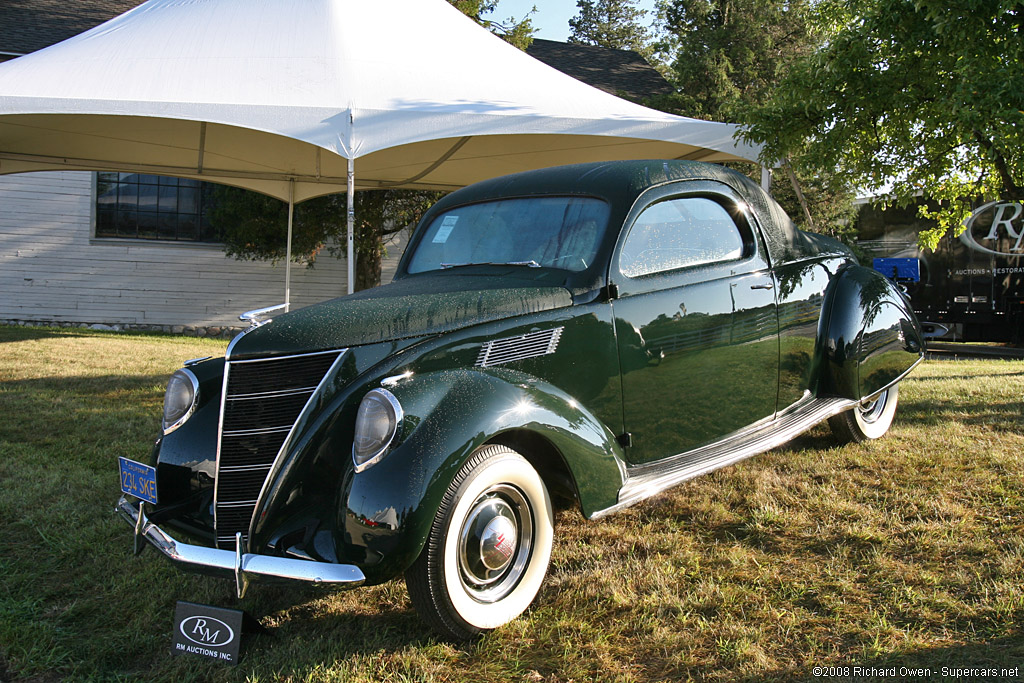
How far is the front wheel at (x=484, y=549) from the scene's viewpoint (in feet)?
7.75

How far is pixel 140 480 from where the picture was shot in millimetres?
2693

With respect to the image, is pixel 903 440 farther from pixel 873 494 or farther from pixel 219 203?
pixel 219 203

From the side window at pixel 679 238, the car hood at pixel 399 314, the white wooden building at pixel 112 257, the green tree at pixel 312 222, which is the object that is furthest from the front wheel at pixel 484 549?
the white wooden building at pixel 112 257

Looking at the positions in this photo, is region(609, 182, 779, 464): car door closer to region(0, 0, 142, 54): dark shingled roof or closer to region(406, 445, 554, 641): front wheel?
region(406, 445, 554, 641): front wheel

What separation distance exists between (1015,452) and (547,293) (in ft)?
11.1

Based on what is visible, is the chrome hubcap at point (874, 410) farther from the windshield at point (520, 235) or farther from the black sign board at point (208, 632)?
the black sign board at point (208, 632)

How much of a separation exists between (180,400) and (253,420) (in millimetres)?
633

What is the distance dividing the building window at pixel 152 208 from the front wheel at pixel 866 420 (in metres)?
13.0

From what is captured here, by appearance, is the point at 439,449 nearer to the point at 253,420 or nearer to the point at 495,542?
the point at 495,542

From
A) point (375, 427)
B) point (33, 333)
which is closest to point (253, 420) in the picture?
point (375, 427)

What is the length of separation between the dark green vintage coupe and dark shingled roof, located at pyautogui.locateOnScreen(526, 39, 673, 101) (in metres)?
15.5

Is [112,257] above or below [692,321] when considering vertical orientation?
below

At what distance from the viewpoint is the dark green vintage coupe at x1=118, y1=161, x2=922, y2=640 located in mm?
2352

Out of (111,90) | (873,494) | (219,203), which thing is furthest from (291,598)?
(219,203)
